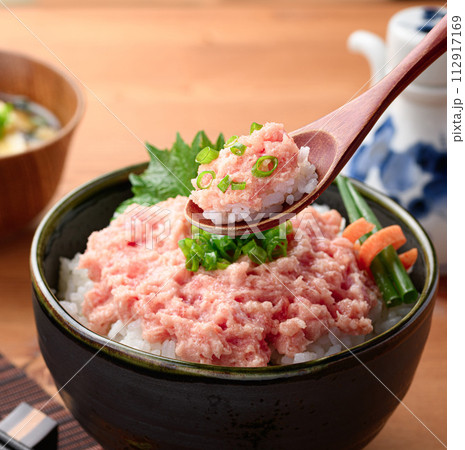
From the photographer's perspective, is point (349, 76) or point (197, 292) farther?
point (349, 76)

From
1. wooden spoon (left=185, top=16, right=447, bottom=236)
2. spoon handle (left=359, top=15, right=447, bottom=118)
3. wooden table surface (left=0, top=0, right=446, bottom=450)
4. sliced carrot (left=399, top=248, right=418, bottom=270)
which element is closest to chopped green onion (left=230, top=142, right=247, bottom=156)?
wooden spoon (left=185, top=16, right=447, bottom=236)

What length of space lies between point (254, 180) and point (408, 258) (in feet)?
1.76

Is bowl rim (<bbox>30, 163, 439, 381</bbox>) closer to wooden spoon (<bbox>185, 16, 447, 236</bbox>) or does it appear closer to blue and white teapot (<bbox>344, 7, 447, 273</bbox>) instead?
wooden spoon (<bbox>185, 16, 447, 236</bbox>)

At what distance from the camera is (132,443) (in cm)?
142

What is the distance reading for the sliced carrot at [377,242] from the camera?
1713 millimetres

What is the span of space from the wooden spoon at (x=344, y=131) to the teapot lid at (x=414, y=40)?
76cm

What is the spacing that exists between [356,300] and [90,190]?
78 cm

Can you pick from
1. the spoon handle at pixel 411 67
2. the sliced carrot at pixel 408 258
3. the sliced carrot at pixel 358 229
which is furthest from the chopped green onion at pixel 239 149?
the sliced carrot at pixel 408 258

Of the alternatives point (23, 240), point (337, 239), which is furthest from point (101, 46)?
point (337, 239)

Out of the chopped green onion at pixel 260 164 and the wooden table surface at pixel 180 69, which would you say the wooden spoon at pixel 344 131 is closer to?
the chopped green onion at pixel 260 164

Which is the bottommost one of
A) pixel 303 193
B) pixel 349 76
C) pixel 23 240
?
pixel 23 240

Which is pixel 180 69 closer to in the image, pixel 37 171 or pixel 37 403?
pixel 37 171

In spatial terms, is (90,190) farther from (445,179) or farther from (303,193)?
(445,179)

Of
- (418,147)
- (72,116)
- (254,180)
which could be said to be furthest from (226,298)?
(72,116)
